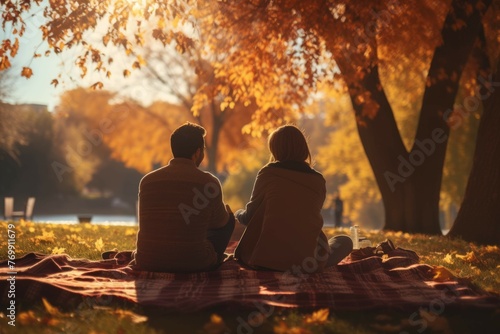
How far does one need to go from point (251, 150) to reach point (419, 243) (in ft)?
87.5

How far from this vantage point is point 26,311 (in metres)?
4.62

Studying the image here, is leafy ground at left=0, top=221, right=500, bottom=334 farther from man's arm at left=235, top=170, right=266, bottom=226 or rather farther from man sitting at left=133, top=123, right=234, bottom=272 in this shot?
man's arm at left=235, top=170, right=266, bottom=226

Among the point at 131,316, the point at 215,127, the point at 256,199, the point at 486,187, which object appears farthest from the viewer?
the point at 215,127

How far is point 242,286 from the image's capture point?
545cm

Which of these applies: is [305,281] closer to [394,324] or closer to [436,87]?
[394,324]

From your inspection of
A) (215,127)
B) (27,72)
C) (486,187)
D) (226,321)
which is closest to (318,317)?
(226,321)

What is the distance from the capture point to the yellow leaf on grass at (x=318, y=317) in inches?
172

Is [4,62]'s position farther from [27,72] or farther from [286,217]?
[286,217]

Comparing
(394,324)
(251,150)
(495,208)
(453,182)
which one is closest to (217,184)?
(394,324)

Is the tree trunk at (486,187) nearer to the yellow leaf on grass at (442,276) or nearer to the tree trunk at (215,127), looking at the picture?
the yellow leaf on grass at (442,276)

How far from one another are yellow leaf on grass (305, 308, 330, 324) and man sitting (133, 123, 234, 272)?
159cm

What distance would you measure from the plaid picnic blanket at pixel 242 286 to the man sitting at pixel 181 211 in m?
0.18

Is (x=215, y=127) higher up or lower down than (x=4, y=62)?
higher up

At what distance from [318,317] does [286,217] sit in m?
1.60
